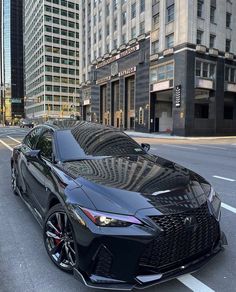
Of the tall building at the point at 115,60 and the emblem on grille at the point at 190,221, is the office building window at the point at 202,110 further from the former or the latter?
the emblem on grille at the point at 190,221

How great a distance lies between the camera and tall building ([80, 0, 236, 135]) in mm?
37438

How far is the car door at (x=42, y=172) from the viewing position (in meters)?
3.93

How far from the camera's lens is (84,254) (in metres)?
2.75

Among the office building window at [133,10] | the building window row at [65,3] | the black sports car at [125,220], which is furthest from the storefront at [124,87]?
the building window row at [65,3]

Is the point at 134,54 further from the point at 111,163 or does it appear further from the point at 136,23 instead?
the point at 111,163

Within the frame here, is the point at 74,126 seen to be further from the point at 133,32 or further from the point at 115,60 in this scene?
the point at 115,60

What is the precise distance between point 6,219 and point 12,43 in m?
158

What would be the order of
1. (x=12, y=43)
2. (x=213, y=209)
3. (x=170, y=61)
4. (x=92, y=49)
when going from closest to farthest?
1. (x=213, y=209)
2. (x=170, y=61)
3. (x=92, y=49)
4. (x=12, y=43)

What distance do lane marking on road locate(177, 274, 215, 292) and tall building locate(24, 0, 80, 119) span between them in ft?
303

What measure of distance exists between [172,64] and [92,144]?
36562 mm

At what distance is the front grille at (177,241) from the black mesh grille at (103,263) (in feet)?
0.88

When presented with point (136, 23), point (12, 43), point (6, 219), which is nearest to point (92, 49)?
point (136, 23)

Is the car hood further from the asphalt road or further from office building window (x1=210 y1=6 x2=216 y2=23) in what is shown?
office building window (x1=210 y1=6 x2=216 y2=23)

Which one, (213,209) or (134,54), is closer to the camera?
(213,209)
